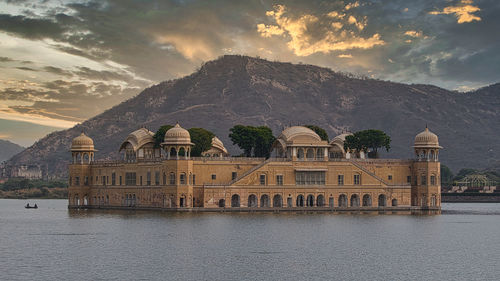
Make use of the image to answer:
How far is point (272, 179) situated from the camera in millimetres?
98812

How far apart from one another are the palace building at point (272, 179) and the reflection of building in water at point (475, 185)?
6253 cm

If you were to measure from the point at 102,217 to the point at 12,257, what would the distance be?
120 feet

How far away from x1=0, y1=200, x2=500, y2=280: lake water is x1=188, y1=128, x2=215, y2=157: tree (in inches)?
976

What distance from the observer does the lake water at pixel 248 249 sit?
45.8m

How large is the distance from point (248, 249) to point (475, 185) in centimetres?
13342

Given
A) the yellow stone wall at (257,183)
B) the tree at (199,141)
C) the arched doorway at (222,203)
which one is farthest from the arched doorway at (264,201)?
the tree at (199,141)

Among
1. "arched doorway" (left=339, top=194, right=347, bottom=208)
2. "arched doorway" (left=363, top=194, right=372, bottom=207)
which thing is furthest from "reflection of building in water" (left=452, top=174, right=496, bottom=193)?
"arched doorway" (left=339, top=194, right=347, bottom=208)

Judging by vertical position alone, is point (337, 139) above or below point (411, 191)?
above

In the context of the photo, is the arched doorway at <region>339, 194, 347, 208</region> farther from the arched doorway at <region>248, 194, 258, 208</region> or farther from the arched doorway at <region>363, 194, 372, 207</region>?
the arched doorway at <region>248, 194, 258, 208</region>

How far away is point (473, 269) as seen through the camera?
4806 centimetres

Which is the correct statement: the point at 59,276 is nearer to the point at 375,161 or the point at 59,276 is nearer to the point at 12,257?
the point at 12,257

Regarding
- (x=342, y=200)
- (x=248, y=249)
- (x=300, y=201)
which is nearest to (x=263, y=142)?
(x=300, y=201)

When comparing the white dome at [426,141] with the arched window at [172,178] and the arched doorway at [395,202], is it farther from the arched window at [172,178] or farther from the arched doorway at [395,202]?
the arched window at [172,178]

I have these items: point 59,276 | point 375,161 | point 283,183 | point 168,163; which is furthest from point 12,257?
point 375,161
